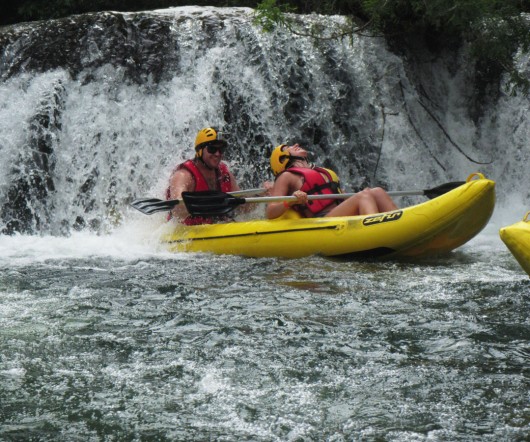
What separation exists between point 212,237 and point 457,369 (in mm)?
3703

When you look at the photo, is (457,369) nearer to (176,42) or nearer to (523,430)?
(523,430)

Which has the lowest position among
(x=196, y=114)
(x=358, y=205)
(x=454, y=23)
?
(x=358, y=205)

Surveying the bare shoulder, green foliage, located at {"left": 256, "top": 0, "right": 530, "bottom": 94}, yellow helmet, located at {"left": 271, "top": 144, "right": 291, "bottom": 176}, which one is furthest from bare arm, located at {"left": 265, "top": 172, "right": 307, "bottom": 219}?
green foliage, located at {"left": 256, "top": 0, "right": 530, "bottom": 94}

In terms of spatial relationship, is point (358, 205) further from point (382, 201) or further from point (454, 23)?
point (454, 23)

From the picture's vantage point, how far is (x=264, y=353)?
4.48 metres

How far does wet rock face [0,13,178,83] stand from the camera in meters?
9.87

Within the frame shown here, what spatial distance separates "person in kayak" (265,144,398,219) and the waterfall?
6.13 ft

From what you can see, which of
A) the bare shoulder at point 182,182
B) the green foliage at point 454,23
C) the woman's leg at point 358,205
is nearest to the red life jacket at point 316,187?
the woman's leg at point 358,205

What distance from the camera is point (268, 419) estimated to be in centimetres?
367

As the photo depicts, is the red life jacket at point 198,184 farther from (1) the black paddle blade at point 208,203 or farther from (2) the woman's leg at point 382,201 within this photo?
(2) the woman's leg at point 382,201

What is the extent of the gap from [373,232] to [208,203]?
4.73ft

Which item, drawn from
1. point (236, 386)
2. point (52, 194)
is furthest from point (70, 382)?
point (52, 194)

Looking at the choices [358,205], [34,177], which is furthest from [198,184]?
[34,177]

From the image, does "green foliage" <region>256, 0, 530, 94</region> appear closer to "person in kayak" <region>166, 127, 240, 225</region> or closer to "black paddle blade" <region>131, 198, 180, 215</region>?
"person in kayak" <region>166, 127, 240, 225</region>
